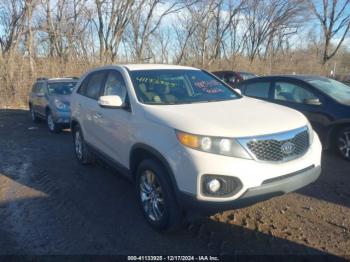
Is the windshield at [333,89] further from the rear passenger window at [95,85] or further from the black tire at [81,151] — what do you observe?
the black tire at [81,151]

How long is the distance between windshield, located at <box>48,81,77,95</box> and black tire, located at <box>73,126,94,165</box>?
4.40 meters

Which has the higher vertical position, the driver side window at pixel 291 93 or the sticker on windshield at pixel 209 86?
the sticker on windshield at pixel 209 86

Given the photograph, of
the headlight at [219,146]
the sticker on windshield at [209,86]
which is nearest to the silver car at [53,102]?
the sticker on windshield at [209,86]

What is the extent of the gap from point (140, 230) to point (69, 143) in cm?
508

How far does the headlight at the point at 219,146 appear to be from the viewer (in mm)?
3086

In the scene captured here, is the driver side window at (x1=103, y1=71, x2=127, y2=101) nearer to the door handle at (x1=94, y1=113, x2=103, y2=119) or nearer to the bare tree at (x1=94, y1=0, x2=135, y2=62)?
the door handle at (x1=94, y1=113, x2=103, y2=119)

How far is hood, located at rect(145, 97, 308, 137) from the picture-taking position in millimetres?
3186

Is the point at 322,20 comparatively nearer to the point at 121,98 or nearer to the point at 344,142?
the point at 344,142

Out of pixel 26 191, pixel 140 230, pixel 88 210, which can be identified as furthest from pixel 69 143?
pixel 140 230

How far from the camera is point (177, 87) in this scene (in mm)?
4453

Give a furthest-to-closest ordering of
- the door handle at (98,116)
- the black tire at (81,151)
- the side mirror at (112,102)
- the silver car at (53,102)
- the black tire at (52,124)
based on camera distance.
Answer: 1. the black tire at (52,124)
2. the silver car at (53,102)
3. the black tire at (81,151)
4. the door handle at (98,116)
5. the side mirror at (112,102)

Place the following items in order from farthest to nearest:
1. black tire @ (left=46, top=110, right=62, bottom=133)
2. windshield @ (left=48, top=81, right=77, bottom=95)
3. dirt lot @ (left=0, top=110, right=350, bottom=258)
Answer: windshield @ (left=48, top=81, right=77, bottom=95) → black tire @ (left=46, top=110, right=62, bottom=133) → dirt lot @ (left=0, top=110, right=350, bottom=258)

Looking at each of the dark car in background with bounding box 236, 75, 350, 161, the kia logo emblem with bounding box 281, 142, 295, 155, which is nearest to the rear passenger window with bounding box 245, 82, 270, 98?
the dark car in background with bounding box 236, 75, 350, 161

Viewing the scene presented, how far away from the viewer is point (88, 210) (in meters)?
4.32
